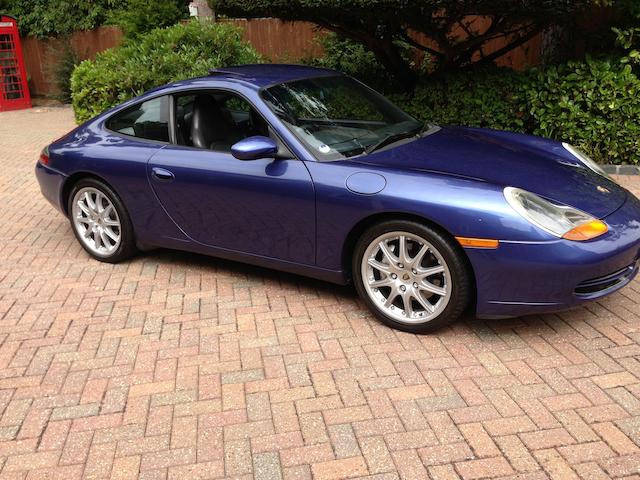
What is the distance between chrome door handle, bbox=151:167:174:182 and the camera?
4.21 metres

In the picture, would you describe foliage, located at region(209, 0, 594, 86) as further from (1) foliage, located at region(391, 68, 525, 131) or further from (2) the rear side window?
(2) the rear side window

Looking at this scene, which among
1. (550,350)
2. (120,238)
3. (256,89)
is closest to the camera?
(550,350)

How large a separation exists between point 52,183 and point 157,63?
13.9ft

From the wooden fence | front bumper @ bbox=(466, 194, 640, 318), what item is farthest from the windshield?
the wooden fence

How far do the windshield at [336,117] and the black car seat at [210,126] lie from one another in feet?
1.62

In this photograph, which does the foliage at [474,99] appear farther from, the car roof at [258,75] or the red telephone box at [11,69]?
the red telephone box at [11,69]

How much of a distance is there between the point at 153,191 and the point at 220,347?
136 cm

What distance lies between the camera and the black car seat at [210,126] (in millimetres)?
4316

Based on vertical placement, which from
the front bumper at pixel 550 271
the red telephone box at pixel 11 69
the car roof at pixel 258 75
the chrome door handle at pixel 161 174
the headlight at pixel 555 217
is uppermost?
the car roof at pixel 258 75

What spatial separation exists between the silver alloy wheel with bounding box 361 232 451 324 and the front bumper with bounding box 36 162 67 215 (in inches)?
106

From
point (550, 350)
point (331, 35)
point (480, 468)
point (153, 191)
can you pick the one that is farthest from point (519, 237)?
point (331, 35)

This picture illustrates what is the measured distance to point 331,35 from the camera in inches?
425

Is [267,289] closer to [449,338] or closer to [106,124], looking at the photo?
[449,338]

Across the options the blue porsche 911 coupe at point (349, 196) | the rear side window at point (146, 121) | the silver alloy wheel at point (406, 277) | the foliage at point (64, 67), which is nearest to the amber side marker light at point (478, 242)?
the blue porsche 911 coupe at point (349, 196)
